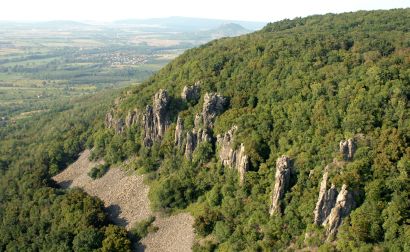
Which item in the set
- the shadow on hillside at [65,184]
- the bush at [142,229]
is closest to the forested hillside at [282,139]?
the bush at [142,229]

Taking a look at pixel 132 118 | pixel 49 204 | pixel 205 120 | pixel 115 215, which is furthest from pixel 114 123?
pixel 115 215

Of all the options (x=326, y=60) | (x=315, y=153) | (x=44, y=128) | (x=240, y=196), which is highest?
(x=326, y=60)

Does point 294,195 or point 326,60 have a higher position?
point 326,60

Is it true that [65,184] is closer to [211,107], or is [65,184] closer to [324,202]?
[211,107]

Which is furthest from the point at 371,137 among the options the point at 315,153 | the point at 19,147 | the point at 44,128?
the point at 44,128

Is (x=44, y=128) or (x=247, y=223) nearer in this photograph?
(x=247, y=223)

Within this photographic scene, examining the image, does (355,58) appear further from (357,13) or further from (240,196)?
(357,13)

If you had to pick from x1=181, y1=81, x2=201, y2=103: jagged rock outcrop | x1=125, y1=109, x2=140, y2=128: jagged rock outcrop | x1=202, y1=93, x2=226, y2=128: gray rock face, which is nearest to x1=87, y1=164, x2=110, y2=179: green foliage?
x1=125, y1=109, x2=140, y2=128: jagged rock outcrop
